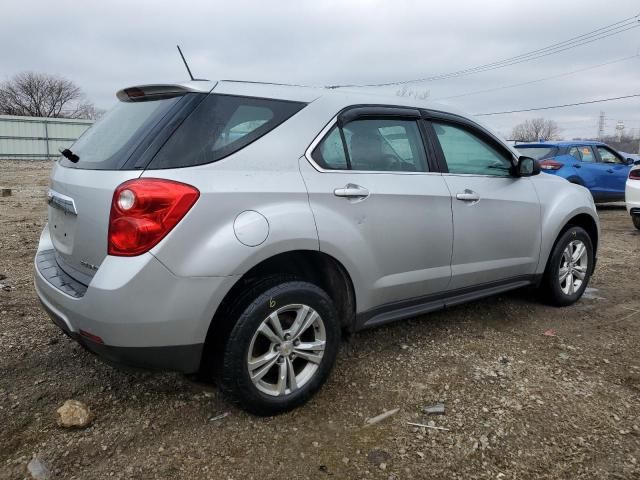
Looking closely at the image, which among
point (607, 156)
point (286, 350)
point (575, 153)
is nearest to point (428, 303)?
point (286, 350)

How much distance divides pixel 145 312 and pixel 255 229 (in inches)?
23.8

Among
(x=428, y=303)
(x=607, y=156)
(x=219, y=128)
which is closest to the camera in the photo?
(x=219, y=128)

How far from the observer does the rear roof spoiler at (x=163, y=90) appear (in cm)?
247

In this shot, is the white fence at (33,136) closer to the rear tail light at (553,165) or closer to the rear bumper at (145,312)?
the rear tail light at (553,165)

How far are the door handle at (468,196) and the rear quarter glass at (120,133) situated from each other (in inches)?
71.6

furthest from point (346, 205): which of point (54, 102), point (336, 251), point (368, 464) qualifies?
point (54, 102)

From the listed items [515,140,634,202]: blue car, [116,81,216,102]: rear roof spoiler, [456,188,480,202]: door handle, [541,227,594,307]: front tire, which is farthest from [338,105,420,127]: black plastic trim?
[515,140,634,202]: blue car

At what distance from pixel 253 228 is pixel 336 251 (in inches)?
20.2

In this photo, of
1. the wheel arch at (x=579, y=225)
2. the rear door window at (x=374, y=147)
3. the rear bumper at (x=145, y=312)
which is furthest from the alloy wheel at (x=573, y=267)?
the rear bumper at (x=145, y=312)

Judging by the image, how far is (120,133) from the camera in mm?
2580

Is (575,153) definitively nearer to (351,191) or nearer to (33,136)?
(351,191)

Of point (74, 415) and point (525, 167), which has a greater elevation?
point (525, 167)

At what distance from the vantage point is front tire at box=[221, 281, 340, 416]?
7.80ft

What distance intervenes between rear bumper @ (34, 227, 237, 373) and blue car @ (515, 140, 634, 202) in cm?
962
